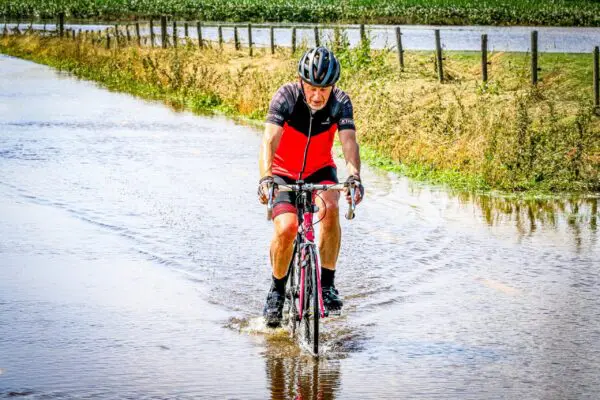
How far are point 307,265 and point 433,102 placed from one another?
1562 cm

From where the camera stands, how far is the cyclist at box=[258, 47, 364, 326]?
777cm

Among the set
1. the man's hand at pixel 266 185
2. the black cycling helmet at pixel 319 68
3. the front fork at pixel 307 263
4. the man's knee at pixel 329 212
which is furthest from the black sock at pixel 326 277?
the black cycling helmet at pixel 319 68

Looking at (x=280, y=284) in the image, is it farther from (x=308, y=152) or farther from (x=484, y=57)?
(x=484, y=57)

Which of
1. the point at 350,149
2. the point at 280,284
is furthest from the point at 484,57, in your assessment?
the point at 280,284

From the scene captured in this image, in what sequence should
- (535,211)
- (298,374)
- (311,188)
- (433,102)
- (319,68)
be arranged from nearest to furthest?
(298,374) → (311,188) → (319,68) → (535,211) → (433,102)

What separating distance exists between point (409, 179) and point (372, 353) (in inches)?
347

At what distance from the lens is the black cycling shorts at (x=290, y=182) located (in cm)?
793

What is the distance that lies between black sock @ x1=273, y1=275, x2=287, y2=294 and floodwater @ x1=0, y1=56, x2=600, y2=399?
0.30m

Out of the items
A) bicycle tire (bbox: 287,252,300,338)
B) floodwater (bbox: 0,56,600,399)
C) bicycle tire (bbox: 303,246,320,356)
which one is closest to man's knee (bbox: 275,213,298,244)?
bicycle tire (bbox: 287,252,300,338)

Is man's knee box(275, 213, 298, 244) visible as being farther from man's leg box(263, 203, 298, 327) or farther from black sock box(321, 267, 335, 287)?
black sock box(321, 267, 335, 287)

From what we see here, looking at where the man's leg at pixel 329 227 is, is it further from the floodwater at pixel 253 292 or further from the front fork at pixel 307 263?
the floodwater at pixel 253 292

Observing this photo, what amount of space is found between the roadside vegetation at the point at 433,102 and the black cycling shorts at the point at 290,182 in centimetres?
716

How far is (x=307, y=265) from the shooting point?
763 cm

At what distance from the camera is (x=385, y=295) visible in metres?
9.38
